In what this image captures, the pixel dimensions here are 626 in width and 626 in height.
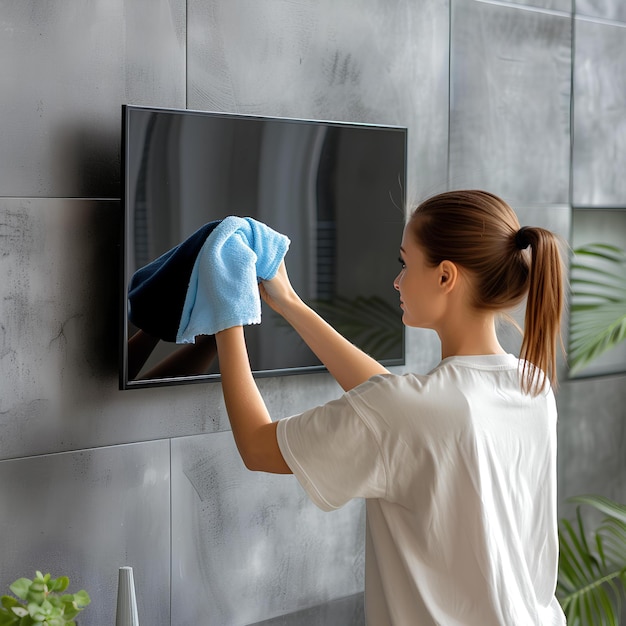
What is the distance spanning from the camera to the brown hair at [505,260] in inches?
49.6

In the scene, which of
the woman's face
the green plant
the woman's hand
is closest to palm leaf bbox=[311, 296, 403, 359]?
the woman's hand

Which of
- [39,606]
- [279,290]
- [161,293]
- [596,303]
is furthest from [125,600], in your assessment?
[596,303]

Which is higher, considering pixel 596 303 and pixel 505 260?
pixel 505 260

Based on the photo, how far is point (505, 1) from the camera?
2.54 meters

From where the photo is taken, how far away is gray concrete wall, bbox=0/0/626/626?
1.79 metres

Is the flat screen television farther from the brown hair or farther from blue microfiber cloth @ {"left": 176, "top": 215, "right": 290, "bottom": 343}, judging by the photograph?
the brown hair

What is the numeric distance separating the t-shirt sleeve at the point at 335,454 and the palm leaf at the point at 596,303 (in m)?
1.47

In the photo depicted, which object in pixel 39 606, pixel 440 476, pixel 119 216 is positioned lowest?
pixel 39 606

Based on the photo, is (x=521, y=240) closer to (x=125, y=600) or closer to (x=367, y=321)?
(x=367, y=321)

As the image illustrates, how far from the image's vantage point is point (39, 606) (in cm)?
148

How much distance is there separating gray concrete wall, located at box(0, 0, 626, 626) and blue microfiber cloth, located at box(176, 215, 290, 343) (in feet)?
1.66

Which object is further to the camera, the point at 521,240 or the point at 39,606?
the point at 39,606

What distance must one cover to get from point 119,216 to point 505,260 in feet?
3.01

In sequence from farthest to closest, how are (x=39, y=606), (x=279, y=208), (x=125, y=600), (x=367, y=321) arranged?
1. (x=367, y=321)
2. (x=279, y=208)
3. (x=125, y=600)
4. (x=39, y=606)
